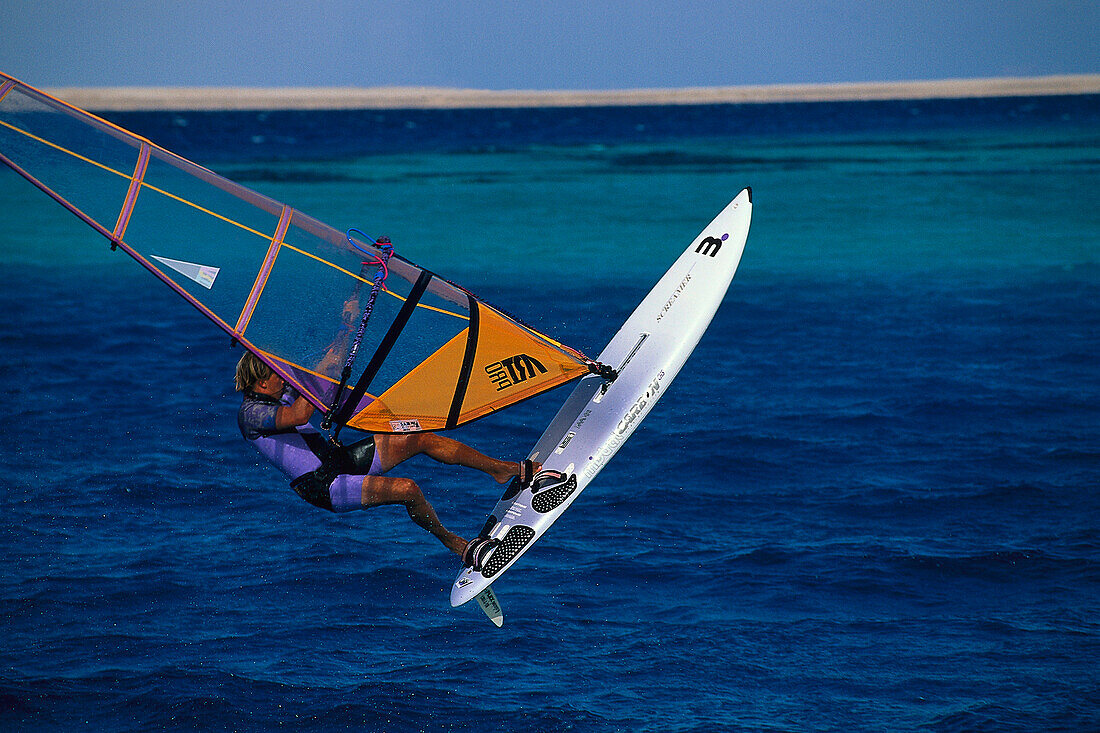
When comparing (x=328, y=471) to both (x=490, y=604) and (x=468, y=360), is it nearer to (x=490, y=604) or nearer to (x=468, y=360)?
(x=468, y=360)

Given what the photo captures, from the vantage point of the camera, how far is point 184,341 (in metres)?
17.1

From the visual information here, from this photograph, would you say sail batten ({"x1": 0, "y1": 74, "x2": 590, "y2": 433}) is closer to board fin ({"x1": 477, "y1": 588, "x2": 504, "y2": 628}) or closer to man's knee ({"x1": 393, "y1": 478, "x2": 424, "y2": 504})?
man's knee ({"x1": 393, "y1": 478, "x2": 424, "y2": 504})

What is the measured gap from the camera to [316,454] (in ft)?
23.3

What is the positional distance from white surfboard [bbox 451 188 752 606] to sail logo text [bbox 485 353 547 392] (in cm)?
66

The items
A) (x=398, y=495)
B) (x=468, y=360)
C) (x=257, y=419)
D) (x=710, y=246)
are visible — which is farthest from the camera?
(x=710, y=246)

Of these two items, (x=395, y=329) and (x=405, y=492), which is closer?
(x=405, y=492)

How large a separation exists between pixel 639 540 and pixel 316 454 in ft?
12.4

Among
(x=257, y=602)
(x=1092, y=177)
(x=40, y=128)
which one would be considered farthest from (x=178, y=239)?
(x=1092, y=177)

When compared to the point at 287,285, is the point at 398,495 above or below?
below

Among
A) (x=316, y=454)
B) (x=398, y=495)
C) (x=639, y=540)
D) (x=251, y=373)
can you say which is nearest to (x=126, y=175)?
(x=251, y=373)

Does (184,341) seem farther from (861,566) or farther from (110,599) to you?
(861,566)

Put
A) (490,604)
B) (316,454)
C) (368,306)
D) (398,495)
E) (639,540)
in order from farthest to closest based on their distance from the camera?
(639,540)
(490,604)
(368,306)
(316,454)
(398,495)

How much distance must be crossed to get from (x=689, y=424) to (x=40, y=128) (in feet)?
24.9

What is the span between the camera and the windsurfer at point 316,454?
693 cm
